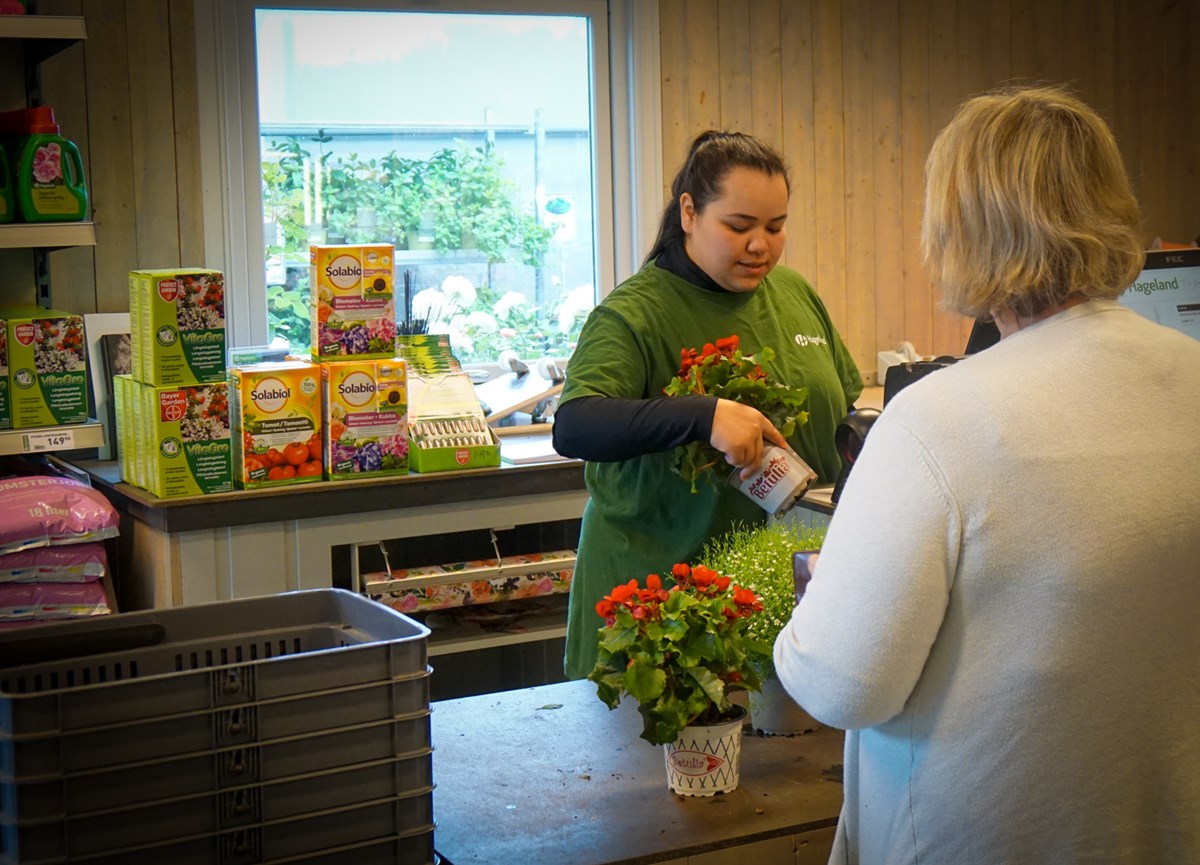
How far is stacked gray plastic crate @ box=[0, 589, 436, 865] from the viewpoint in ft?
3.44

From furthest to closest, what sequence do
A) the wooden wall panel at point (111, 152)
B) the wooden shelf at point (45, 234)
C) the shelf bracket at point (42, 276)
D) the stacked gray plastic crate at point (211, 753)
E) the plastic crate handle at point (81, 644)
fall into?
1. the wooden wall panel at point (111, 152)
2. the shelf bracket at point (42, 276)
3. the wooden shelf at point (45, 234)
4. the plastic crate handle at point (81, 644)
5. the stacked gray plastic crate at point (211, 753)

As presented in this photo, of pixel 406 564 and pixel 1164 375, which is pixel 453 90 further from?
pixel 1164 375

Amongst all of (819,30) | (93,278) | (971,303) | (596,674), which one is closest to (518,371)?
(93,278)

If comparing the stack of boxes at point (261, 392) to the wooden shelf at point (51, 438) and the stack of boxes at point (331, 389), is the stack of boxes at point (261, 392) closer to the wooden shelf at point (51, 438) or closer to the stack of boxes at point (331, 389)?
the stack of boxes at point (331, 389)

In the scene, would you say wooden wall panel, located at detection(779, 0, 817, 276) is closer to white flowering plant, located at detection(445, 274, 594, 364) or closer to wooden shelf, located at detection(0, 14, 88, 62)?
white flowering plant, located at detection(445, 274, 594, 364)

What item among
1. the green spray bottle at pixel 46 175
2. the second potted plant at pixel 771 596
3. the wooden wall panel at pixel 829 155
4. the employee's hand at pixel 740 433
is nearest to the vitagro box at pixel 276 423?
the green spray bottle at pixel 46 175

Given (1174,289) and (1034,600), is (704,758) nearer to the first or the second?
(1034,600)

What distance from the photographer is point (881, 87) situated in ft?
15.4

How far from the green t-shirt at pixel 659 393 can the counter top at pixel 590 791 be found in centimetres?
40

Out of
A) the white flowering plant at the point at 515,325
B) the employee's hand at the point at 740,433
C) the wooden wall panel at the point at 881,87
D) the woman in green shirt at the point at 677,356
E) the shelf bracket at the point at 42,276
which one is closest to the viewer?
the employee's hand at the point at 740,433

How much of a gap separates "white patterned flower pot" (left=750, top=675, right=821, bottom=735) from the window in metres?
2.34

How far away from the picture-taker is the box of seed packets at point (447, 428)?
10.6ft

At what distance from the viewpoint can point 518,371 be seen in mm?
4031

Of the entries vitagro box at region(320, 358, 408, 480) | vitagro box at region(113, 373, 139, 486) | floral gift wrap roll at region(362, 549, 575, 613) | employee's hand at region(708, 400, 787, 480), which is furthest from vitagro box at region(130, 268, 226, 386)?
employee's hand at region(708, 400, 787, 480)
